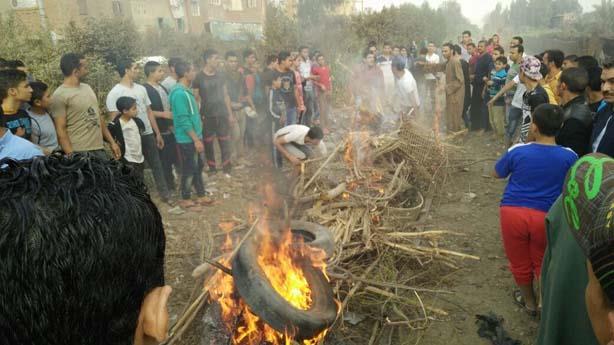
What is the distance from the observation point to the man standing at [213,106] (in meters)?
7.06

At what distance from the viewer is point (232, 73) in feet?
29.3

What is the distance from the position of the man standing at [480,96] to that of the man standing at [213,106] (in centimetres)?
673

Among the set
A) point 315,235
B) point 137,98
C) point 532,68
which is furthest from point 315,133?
point 532,68

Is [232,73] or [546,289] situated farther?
[232,73]

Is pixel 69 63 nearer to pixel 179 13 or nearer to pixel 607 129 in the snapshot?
pixel 607 129

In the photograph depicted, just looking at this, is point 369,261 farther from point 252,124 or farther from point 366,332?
point 252,124

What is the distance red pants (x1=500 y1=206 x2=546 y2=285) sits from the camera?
3352 millimetres

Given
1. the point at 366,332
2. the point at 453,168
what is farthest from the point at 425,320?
the point at 453,168

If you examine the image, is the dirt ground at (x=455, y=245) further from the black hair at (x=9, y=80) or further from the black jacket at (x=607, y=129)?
the black hair at (x=9, y=80)

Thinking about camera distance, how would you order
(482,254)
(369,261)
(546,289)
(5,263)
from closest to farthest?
(5,263)
(546,289)
(369,261)
(482,254)

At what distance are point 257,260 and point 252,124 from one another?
610cm

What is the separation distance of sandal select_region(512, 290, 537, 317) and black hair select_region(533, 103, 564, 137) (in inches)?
64.3

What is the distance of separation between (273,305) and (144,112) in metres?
4.09

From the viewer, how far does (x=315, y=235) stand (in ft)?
12.2
